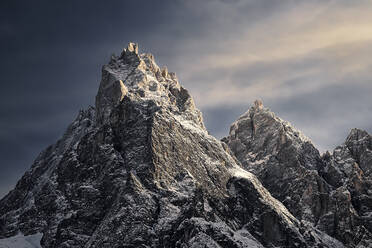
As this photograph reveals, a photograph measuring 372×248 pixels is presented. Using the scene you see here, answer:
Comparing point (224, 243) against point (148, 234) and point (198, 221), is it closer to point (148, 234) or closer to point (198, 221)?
point (198, 221)

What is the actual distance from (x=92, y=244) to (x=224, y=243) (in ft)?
128

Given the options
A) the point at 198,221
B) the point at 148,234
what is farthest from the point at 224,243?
the point at 148,234

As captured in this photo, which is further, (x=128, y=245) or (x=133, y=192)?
(x=133, y=192)

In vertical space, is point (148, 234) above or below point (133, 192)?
below

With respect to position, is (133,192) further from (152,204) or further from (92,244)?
(92,244)

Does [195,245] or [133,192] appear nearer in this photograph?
[195,245]

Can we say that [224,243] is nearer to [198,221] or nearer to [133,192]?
[198,221]

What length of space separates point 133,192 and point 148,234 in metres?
15.8

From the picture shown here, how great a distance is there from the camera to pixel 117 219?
633 ft

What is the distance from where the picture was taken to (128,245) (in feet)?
611

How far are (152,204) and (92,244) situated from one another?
2140cm

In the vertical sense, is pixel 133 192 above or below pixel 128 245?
above

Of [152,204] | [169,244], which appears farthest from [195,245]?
[152,204]

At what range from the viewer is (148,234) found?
18988 cm
